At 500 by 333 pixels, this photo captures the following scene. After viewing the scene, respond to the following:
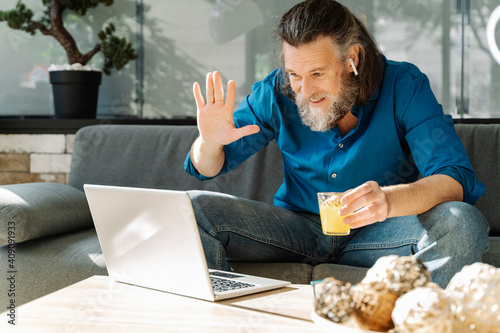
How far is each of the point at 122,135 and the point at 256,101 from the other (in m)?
0.83

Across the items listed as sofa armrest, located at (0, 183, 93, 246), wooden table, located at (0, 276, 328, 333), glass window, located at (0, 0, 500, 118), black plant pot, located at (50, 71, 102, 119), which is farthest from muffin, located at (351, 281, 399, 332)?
black plant pot, located at (50, 71, 102, 119)

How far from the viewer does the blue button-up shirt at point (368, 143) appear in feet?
5.79

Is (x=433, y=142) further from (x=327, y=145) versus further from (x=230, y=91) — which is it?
(x=230, y=91)

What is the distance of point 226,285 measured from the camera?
1.27 meters

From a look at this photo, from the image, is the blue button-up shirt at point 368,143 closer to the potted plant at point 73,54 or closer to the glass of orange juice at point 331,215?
the glass of orange juice at point 331,215

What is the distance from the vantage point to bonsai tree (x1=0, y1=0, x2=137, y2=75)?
10.8 ft

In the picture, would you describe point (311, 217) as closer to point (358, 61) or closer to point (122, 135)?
point (358, 61)

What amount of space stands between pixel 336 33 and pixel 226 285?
0.99 m

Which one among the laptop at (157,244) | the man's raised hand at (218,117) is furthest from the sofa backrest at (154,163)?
the laptop at (157,244)

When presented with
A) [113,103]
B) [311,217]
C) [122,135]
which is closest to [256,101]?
[311,217]

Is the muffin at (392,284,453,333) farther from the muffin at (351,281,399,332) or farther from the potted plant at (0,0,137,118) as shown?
the potted plant at (0,0,137,118)

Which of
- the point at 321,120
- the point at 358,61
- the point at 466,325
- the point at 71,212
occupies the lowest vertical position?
the point at 71,212

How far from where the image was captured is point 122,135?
2.67 metres

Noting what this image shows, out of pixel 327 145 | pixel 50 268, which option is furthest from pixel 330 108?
pixel 50 268
